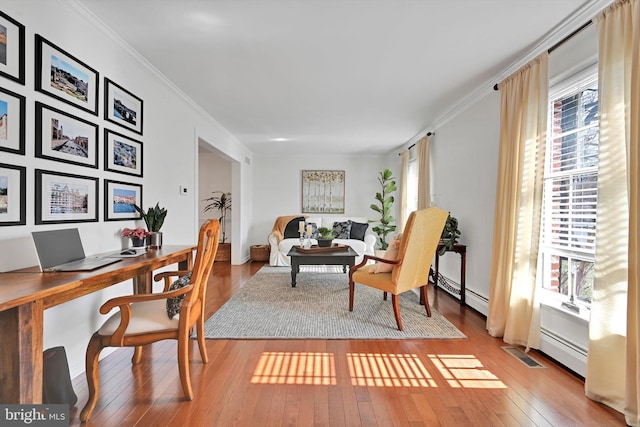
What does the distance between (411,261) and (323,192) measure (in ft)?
16.0

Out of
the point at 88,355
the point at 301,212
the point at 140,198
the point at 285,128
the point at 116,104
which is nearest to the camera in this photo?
the point at 88,355

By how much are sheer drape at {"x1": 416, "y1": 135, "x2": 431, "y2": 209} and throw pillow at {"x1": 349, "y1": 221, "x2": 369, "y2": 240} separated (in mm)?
1685

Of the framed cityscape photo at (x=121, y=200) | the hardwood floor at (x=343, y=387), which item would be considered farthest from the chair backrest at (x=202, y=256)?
the framed cityscape photo at (x=121, y=200)

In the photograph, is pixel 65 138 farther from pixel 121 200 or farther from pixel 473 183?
pixel 473 183

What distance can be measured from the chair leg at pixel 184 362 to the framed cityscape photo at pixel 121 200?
124 cm

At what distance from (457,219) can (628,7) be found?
274cm

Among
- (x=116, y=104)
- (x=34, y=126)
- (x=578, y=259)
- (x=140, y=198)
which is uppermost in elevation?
(x=116, y=104)

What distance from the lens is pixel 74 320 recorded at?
7.26ft

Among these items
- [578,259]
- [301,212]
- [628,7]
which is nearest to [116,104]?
[628,7]

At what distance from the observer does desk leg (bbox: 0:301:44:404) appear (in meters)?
1.21

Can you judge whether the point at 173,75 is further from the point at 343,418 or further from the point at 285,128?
the point at 343,418

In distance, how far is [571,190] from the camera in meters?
2.51

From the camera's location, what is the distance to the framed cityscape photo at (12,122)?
1686mm

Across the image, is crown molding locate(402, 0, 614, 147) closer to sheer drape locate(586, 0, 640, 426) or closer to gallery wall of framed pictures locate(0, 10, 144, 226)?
sheer drape locate(586, 0, 640, 426)
